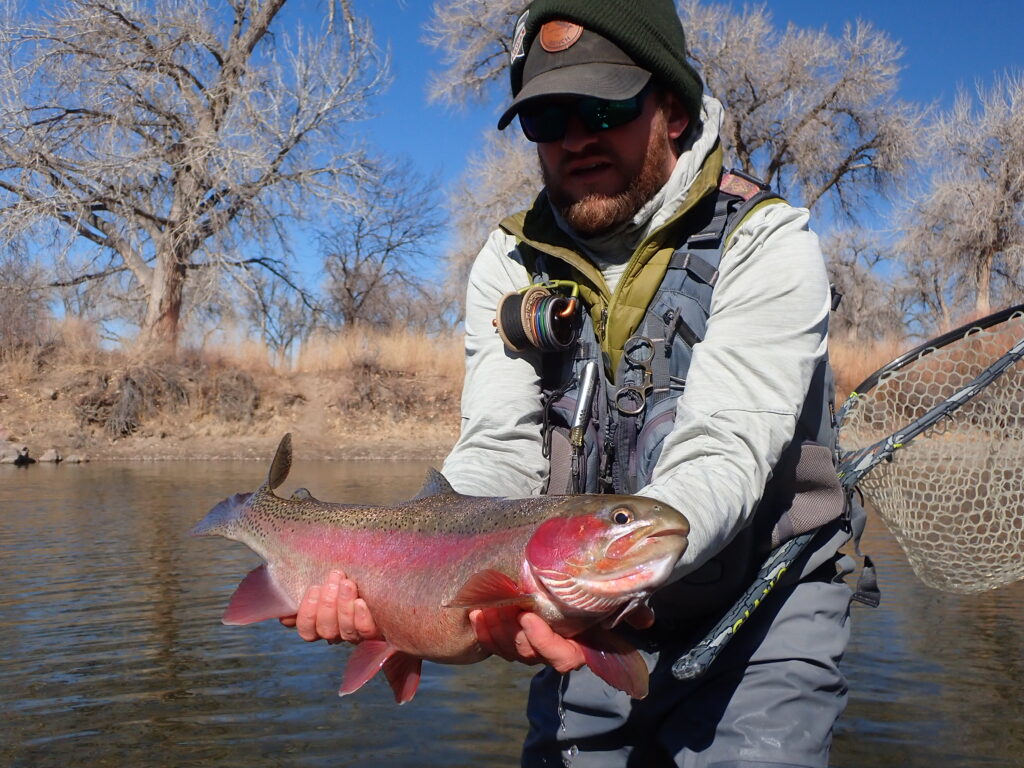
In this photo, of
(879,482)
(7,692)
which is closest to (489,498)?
(879,482)

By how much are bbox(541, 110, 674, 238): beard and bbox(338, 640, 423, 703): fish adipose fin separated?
1182mm

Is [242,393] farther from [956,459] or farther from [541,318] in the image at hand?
[541,318]

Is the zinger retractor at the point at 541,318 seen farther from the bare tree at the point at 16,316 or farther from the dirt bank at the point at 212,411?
the bare tree at the point at 16,316

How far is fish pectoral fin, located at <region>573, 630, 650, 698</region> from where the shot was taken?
189 centimetres

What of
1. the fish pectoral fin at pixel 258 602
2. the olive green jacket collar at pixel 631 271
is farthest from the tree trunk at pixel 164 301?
the olive green jacket collar at pixel 631 271

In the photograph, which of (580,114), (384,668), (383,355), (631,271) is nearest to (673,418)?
(631,271)

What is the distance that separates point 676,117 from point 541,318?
26.9 inches

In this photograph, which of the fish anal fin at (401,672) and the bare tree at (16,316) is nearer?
the fish anal fin at (401,672)

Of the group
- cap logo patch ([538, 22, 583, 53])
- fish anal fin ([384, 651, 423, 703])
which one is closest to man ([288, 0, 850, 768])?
cap logo patch ([538, 22, 583, 53])

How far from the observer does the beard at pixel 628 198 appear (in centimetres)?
257

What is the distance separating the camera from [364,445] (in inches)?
736

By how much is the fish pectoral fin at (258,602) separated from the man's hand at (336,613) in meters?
0.14

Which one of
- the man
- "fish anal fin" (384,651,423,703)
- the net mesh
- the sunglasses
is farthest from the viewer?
the net mesh

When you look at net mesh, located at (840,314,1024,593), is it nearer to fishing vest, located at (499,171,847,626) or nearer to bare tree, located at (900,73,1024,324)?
fishing vest, located at (499,171,847,626)
